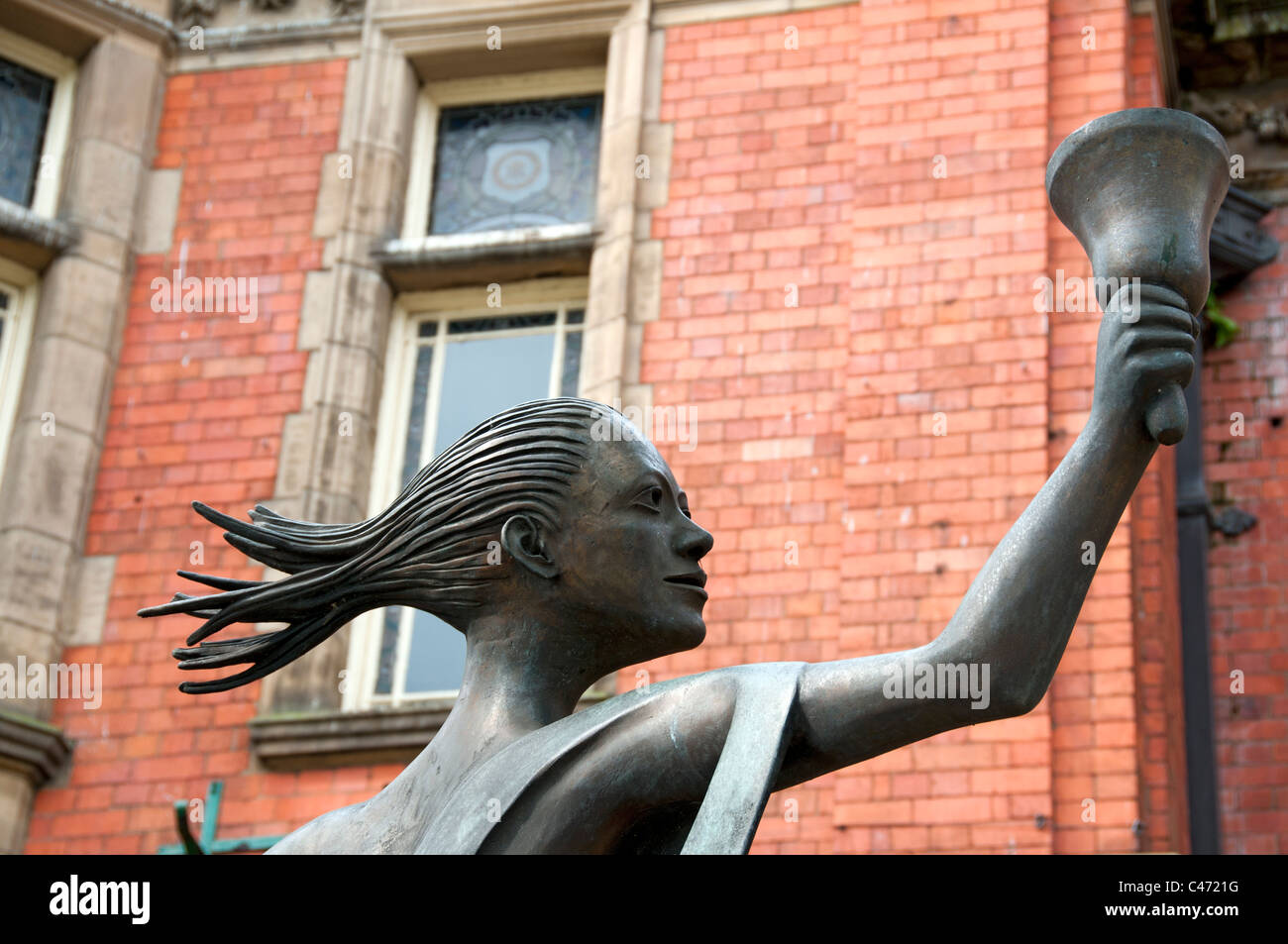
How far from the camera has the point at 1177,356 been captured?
3.05m

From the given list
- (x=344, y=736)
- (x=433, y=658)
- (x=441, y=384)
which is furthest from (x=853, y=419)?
(x=344, y=736)

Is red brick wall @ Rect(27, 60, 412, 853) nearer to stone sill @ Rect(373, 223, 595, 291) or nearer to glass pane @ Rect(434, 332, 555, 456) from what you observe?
stone sill @ Rect(373, 223, 595, 291)

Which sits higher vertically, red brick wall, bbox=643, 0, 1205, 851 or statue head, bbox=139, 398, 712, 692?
red brick wall, bbox=643, 0, 1205, 851

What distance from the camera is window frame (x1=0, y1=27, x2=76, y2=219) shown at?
12.0 metres

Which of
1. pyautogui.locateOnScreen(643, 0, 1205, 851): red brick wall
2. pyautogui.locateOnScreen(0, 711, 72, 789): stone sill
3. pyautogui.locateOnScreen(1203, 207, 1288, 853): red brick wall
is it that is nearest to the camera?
pyautogui.locateOnScreen(643, 0, 1205, 851): red brick wall

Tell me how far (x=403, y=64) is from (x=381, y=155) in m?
0.56

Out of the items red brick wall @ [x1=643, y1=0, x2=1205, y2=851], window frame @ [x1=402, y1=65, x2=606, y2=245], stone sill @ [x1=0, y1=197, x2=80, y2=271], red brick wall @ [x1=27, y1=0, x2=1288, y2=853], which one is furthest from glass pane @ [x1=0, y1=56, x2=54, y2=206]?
red brick wall @ [x1=643, y1=0, x2=1205, y2=851]

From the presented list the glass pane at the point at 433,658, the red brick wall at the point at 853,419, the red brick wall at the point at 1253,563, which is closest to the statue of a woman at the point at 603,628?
the red brick wall at the point at 853,419

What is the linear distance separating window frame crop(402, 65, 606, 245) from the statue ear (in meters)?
8.51

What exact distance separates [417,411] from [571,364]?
2.59 ft

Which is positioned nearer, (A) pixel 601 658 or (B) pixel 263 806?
(A) pixel 601 658

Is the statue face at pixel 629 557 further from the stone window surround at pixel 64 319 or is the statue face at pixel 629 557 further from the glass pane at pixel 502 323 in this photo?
the glass pane at pixel 502 323
